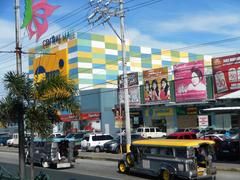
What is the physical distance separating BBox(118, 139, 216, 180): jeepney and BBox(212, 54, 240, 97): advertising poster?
80.5ft

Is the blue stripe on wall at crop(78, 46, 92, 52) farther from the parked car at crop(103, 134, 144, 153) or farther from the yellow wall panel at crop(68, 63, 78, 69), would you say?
the parked car at crop(103, 134, 144, 153)

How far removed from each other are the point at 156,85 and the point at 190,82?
5.44 m

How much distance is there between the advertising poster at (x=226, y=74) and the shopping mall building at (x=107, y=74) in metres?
1.22

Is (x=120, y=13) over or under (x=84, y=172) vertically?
over

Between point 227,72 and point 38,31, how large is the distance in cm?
3354

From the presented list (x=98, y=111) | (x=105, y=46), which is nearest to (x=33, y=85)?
(x=98, y=111)

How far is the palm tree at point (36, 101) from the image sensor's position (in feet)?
36.9

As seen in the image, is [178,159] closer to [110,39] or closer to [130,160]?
[130,160]

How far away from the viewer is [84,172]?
935 inches

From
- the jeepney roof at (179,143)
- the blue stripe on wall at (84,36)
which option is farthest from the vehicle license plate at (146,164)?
the blue stripe on wall at (84,36)

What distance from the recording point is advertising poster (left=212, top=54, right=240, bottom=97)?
139 ft

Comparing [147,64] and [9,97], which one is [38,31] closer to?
[9,97]

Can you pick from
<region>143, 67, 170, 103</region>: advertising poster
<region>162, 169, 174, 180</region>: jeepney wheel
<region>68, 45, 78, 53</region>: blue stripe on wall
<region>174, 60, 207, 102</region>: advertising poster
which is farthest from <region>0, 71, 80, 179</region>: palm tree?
<region>68, 45, 78, 53</region>: blue stripe on wall

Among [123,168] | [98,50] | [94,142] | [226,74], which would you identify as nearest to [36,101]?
[123,168]
